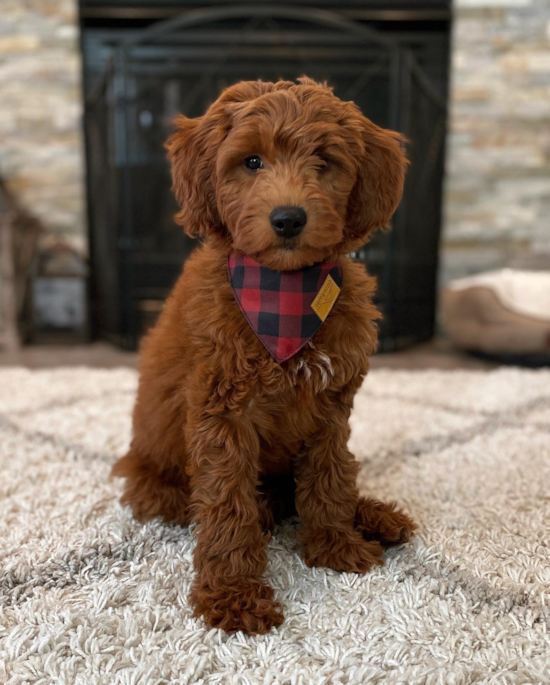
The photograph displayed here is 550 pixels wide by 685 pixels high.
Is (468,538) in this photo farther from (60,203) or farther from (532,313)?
(60,203)

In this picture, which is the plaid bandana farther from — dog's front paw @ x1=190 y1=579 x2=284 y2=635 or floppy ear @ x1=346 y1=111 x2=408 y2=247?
dog's front paw @ x1=190 y1=579 x2=284 y2=635

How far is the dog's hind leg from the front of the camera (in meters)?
1.33

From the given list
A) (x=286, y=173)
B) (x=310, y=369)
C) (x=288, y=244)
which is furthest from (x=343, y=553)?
(x=286, y=173)

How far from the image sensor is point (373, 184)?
43.1 inches

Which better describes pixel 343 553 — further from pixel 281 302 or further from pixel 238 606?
pixel 281 302

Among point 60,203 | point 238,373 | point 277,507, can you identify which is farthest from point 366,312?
point 60,203

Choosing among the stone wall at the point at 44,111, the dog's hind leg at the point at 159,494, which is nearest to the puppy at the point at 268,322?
the dog's hind leg at the point at 159,494

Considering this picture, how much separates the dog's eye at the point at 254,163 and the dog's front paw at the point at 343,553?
0.72m

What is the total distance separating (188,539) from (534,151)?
131 inches

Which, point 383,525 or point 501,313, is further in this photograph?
point 501,313

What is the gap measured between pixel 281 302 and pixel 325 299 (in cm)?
9

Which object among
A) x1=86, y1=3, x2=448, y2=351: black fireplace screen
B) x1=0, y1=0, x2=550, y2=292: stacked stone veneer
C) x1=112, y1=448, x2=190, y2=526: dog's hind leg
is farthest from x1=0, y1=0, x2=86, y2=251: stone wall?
x1=112, y1=448, x2=190, y2=526: dog's hind leg

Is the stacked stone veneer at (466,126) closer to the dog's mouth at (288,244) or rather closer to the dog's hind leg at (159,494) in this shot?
the dog's hind leg at (159,494)

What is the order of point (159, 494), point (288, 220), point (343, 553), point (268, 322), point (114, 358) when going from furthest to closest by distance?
point (114, 358) → point (159, 494) → point (343, 553) → point (268, 322) → point (288, 220)
